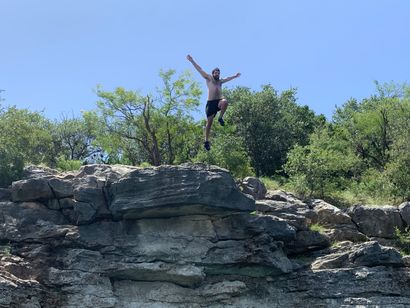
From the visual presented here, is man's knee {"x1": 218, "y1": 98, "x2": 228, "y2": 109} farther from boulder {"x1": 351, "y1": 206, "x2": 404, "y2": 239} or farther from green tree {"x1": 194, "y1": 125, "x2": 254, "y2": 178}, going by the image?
green tree {"x1": 194, "y1": 125, "x2": 254, "y2": 178}

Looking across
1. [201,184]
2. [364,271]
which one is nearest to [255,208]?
[201,184]

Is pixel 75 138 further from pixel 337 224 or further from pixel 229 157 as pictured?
pixel 337 224

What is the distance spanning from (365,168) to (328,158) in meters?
7.19

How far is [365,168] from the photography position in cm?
3750

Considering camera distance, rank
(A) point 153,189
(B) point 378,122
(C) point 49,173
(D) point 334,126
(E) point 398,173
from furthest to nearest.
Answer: (D) point 334,126
(B) point 378,122
(E) point 398,173
(C) point 49,173
(A) point 153,189

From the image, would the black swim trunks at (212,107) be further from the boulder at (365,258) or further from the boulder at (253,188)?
the boulder at (365,258)

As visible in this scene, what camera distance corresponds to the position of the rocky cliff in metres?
22.4

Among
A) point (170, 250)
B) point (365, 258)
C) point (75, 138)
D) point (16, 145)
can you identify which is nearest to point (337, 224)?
point (365, 258)

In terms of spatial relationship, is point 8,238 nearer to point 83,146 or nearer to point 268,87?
point 83,146

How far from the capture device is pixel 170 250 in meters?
22.8

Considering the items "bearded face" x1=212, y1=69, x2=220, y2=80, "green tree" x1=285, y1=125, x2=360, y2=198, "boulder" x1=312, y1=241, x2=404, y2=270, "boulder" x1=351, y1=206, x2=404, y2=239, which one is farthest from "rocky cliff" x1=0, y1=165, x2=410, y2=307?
"green tree" x1=285, y1=125, x2=360, y2=198

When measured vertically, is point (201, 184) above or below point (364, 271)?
above

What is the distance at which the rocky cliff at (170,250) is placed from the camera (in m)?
22.4

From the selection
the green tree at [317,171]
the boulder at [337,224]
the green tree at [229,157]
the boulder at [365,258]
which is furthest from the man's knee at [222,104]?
the green tree at [317,171]
